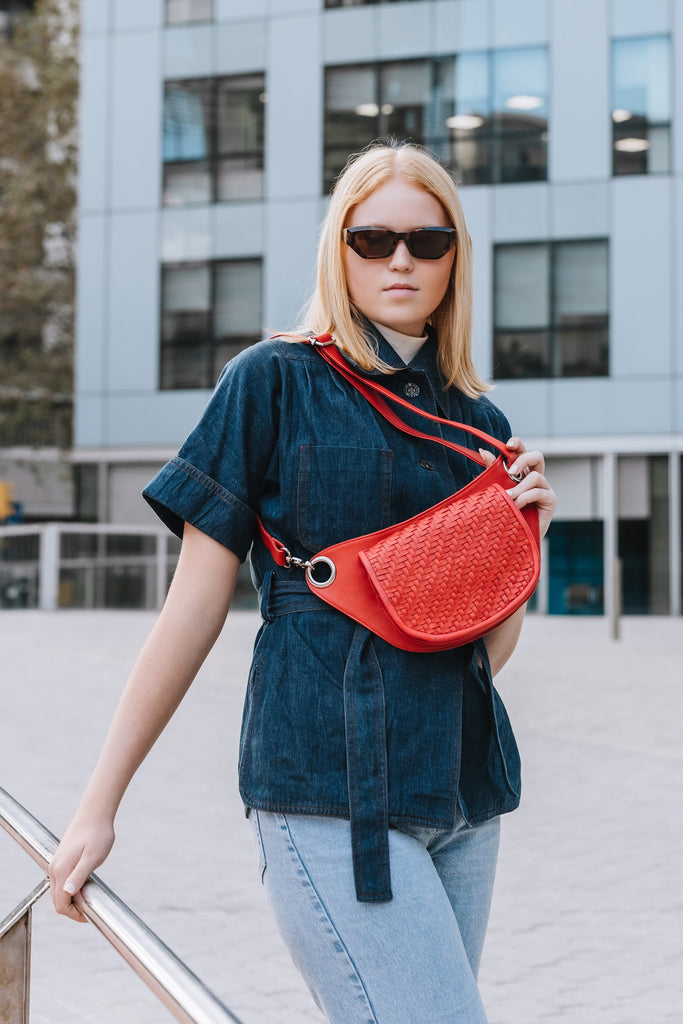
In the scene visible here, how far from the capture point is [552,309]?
975 inches

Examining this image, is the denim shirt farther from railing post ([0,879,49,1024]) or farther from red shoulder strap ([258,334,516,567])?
railing post ([0,879,49,1024])

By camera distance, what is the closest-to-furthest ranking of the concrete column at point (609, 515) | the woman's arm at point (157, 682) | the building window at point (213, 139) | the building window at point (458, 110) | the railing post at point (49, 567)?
the woman's arm at point (157, 682), the railing post at point (49, 567), the concrete column at point (609, 515), the building window at point (458, 110), the building window at point (213, 139)

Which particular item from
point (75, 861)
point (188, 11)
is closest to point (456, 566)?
point (75, 861)

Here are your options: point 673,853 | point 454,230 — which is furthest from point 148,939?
point 673,853

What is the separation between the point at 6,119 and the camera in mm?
32969

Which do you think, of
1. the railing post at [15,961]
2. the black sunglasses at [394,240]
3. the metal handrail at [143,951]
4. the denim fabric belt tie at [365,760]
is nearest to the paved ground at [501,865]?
the railing post at [15,961]

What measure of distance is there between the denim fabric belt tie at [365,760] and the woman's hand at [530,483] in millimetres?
330

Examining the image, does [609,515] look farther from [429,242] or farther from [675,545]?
[429,242]

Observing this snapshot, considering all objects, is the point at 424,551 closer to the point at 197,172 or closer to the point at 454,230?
the point at 454,230

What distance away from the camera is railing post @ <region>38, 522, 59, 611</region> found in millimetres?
22312

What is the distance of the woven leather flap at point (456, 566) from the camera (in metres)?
1.79

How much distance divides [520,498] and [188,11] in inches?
1075

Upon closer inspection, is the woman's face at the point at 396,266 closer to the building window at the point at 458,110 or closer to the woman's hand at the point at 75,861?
the woman's hand at the point at 75,861

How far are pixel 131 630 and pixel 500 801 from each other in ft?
57.6
